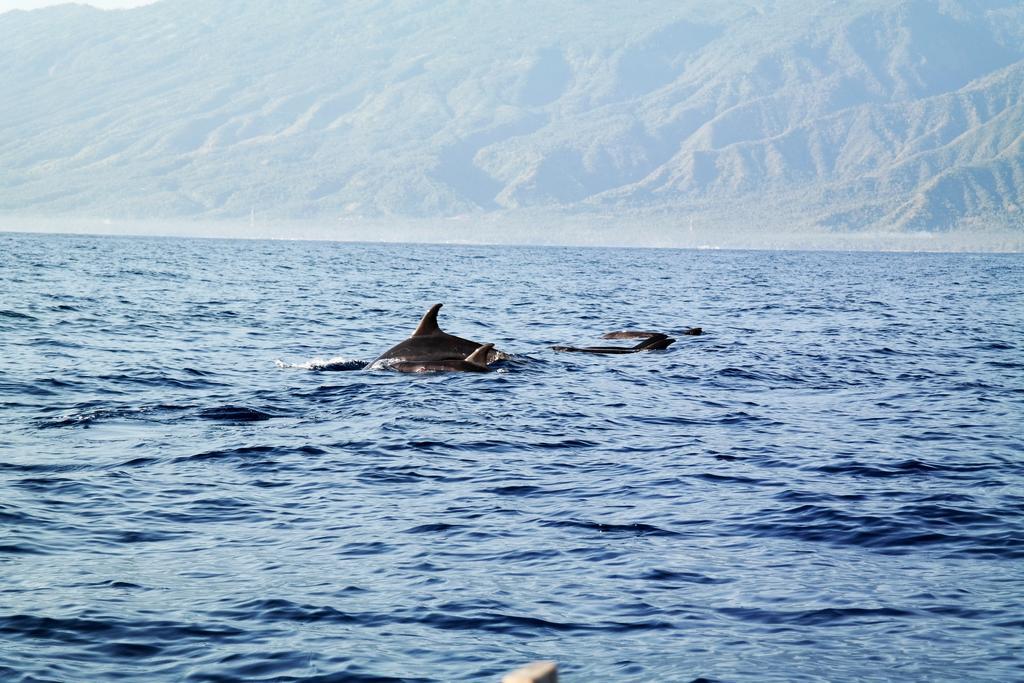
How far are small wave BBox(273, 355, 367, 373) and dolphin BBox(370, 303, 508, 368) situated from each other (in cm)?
48

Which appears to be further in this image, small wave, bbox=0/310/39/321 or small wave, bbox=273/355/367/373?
small wave, bbox=0/310/39/321

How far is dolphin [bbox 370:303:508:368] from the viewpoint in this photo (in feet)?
76.8

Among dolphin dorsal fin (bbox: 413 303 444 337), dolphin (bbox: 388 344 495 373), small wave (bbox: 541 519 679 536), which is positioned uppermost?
dolphin dorsal fin (bbox: 413 303 444 337)

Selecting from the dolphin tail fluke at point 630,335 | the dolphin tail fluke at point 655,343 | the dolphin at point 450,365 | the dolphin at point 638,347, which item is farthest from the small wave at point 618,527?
the dolphin tail fluke at point 630,335

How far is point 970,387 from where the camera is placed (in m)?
23.2

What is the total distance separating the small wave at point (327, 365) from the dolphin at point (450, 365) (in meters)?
1.04

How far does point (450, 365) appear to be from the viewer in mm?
23406

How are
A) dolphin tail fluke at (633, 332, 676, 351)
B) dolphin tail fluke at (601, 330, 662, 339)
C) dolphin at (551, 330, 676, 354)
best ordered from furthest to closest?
dolphin tail fluke at (601, 330, 662, 339) < dolphin tail fluke at (633, 332, 676, 351) < dolphin at (551, 330, 676, 354)

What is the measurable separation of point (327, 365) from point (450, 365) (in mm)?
2546

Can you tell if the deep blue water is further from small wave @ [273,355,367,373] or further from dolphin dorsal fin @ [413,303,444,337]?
dolphin dorsal fin @ [413,303,444,337]

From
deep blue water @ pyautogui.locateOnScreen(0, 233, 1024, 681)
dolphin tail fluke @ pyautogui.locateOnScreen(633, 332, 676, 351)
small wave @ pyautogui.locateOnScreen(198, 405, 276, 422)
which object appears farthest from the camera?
dolphin tail fluke @ pyautogui.locateOnScreen(633, 332, 676, 351)

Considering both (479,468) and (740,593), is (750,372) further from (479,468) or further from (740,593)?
(740,593)

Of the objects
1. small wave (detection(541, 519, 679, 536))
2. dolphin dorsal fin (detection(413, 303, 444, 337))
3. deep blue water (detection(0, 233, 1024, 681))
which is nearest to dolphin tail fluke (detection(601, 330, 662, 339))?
deep blue water (detection(0, 233, 1024, 681))

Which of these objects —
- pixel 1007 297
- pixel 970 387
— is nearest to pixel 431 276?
pixel 1007 297
